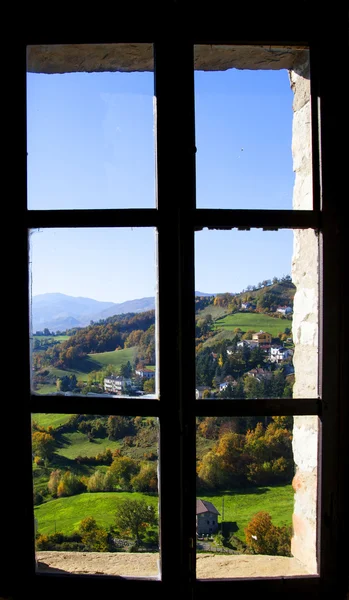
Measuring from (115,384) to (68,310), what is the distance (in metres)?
0.25

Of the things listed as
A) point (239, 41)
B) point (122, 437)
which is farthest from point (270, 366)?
point (239, 41)

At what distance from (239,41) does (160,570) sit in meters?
1.48

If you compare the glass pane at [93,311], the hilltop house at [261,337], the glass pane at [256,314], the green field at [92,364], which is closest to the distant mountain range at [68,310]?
the glass pane at [93,311]

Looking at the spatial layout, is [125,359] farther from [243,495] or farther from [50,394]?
[243,495]

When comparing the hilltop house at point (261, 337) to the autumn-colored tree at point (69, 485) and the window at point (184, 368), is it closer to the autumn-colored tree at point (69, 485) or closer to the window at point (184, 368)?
the window at point (184, 368)

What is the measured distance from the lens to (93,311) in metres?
1.30

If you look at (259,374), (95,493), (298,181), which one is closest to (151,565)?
(95,493)

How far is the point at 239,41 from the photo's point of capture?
1271mm

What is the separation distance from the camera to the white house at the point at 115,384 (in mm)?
1285

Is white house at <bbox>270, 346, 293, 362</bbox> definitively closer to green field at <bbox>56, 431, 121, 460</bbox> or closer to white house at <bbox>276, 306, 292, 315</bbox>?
white house at <bbox>276, 306, 292, 315</bbox>

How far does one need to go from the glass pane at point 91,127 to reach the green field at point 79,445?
0.65 metres

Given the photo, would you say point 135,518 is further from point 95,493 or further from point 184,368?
point 184,368

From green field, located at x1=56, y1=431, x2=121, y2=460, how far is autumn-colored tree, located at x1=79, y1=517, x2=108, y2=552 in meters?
0.19

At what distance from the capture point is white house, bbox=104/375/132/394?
1.29m
